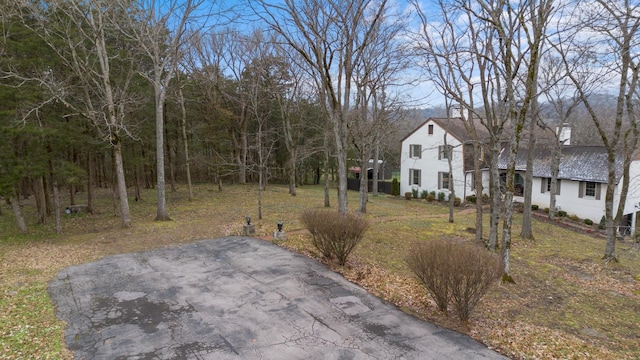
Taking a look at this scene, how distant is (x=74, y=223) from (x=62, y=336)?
13.1 metres

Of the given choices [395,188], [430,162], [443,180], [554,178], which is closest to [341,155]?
[554,178]

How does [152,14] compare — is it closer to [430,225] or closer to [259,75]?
[259,75]

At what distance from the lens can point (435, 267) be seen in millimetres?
6750

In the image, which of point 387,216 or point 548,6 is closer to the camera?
point 548,6

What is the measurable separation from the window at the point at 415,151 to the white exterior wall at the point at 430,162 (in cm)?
25

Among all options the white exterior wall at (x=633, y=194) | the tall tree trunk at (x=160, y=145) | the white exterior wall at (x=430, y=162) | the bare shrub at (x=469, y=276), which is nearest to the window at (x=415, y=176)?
the white exterior wall at (x=430, y=162)

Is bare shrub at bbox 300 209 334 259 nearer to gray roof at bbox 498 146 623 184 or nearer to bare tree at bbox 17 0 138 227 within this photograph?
bare tree at bbox 17 0 138 227

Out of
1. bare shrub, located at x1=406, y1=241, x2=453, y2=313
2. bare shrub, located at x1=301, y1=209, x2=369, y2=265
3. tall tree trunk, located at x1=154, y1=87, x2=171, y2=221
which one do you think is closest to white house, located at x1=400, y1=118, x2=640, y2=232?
bare shrub, located at x1=301, y1=209, x2=369, y2=265

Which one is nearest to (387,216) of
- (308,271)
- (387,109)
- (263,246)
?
(387,109)

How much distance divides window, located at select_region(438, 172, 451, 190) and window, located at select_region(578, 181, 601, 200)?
880 centimetres

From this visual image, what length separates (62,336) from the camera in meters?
6.24

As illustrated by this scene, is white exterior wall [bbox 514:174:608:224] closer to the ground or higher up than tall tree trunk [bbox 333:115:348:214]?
closer to the ground

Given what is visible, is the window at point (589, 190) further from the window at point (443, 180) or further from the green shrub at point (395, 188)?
the green shrub at point (395, 188)

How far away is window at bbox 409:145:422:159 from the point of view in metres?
31.2
